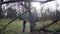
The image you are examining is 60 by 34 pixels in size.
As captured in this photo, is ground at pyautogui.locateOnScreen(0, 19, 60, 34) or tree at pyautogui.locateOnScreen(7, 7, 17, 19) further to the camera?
tree at pyautogui.locateOnScreen(7, 7, 17, 19)

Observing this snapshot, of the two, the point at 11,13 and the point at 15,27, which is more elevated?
the point at 11,13

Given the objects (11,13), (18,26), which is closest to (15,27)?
(18,26)

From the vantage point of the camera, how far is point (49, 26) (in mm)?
2320

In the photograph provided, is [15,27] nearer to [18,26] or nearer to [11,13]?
[18,26]

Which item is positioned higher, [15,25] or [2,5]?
[2,5]

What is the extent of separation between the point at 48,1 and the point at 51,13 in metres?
0.23

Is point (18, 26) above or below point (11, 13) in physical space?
below

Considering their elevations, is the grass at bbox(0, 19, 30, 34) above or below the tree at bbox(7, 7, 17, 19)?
below

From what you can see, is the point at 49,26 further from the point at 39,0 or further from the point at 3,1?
the point at 3,1

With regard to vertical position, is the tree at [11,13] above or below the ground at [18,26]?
above

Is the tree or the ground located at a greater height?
the tree

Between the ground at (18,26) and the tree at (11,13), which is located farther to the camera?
the tree at (11,13)

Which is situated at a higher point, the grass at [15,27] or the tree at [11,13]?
the tree at [11,13]

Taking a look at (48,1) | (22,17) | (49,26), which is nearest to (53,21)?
(49,26)
